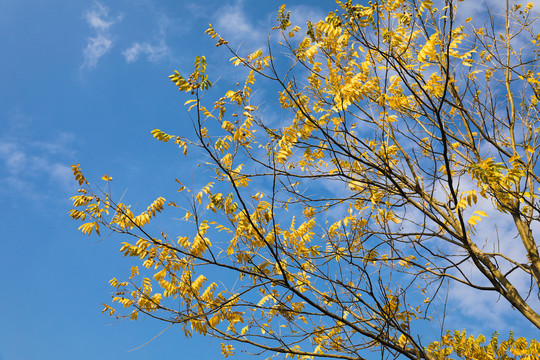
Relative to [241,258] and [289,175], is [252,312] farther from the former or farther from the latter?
[289,175]

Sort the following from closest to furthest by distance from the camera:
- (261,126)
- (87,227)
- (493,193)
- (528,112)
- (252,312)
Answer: (87,227) < (493,193) < (252,312) < (261,126) < (528,112)

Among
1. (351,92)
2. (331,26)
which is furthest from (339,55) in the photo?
(351,92)

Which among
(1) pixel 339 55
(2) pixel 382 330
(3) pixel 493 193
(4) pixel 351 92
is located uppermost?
(1) pixel 339 55

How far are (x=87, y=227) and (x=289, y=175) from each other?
77.7 inches

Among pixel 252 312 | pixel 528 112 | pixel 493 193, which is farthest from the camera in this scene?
pixel 528 112

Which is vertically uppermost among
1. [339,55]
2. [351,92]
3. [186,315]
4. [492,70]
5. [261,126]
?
[492,70]

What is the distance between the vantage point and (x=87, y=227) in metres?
3.14

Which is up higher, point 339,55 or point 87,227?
point 339,55

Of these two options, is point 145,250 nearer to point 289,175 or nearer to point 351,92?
point 289,175

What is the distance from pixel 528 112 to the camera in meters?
5.40

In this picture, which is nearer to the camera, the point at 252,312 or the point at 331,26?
the point at 331,26

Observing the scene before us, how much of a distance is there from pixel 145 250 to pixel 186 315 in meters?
0.71

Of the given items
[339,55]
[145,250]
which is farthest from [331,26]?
[145,250]

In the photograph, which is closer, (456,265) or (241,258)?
(241,258)
